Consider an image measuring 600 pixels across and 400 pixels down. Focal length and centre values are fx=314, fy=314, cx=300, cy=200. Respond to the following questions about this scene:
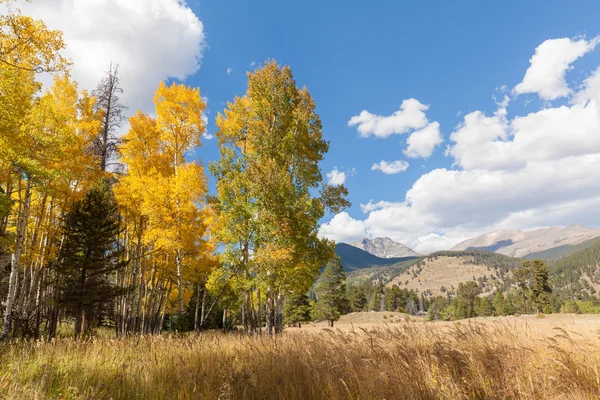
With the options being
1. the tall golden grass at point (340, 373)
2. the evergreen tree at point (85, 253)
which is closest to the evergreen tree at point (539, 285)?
the tall golden grass at point (340, 373)

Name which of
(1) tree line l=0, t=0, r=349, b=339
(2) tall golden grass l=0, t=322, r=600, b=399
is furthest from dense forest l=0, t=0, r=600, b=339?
(2) tall golden grass l=0, t=322, r=600, b=399

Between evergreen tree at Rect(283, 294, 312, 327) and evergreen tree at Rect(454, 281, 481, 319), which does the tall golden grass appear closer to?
evergreen tree at Rect(283, 294, 312, 327)

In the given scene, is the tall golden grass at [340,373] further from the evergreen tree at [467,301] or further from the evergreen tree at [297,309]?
Answer: the evergreen tree at [467,301]

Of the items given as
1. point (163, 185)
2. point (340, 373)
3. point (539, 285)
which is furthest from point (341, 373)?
point (539, 285)

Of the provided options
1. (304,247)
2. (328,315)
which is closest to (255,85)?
(304,247)

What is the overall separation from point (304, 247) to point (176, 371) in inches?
315

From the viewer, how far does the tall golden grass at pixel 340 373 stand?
3.54 metres

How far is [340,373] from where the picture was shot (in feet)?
13.3

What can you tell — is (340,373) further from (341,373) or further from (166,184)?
(166,184)

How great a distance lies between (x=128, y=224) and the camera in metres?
18.0

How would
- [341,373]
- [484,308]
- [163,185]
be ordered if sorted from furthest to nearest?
[484,308], [163,185], [341,373]

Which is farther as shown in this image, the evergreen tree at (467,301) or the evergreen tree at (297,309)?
the evergreen tree at (467,301)

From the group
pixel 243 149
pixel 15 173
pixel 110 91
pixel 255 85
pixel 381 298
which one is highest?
pixel 110 91

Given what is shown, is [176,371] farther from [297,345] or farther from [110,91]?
[110,91]
